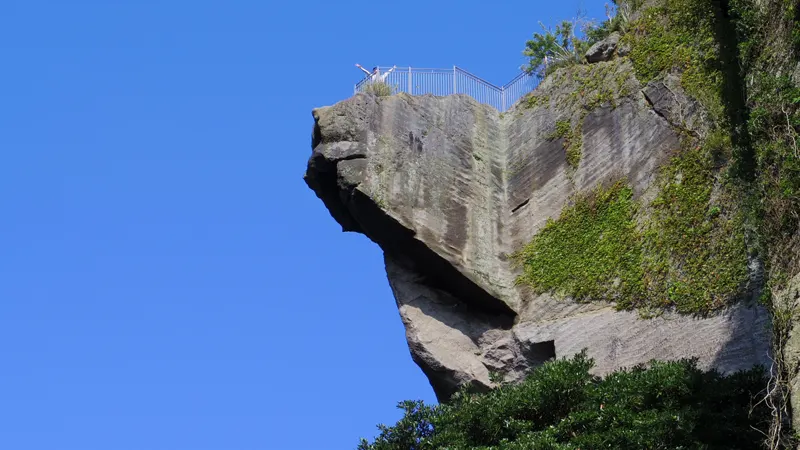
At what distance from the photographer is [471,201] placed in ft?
75.9

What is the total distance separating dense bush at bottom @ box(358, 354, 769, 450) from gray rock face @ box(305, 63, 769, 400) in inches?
86.4

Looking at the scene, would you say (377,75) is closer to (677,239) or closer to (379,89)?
(379,89)

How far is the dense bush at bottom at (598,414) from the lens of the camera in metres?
15.3

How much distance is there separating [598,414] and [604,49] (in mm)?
8894

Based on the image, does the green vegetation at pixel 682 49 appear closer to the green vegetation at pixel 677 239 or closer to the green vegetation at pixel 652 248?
the green vegetation at pixel 677 239

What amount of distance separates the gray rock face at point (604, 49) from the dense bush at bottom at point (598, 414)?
704 centimetres

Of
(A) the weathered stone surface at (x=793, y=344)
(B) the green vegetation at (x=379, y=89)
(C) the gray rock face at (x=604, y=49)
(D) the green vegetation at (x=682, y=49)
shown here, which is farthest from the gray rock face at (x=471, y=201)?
(A) the weathered stone surface at (x=793, y=344)

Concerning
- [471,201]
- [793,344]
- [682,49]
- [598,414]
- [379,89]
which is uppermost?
[379,89]

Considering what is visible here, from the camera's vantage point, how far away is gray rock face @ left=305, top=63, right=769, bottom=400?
20.9 meters

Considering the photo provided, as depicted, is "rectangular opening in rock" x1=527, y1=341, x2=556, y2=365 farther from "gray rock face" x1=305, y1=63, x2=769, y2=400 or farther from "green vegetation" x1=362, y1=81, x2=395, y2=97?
"green vegetation" x1=362, y1=81, x2=395, y2=97

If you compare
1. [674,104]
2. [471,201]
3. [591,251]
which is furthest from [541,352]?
[674,104]

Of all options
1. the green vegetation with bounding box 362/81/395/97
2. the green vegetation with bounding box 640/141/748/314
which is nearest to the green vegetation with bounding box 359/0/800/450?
the green vegetation with bounding box 640/141/748/314

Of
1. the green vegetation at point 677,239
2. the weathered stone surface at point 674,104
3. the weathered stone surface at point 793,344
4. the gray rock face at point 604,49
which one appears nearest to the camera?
the weathered stone surface at point 793,344

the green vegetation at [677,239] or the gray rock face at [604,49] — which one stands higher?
the gray rock face at [604,49]
